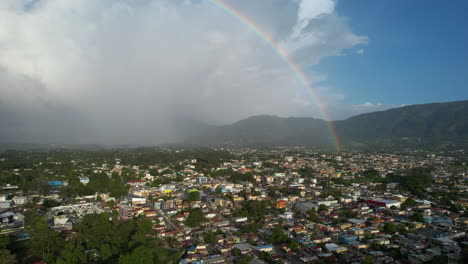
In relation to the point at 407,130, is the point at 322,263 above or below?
below

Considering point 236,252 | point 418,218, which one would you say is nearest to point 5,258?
point 236,252

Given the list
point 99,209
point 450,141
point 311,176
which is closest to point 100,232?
point 99,209

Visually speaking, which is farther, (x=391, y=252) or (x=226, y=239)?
(x=226, y=239)

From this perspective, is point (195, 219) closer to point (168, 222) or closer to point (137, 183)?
point (168, 222)

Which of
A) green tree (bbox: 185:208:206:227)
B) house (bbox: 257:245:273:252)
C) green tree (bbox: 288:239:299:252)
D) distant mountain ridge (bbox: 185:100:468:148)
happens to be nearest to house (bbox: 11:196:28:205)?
green tree (bbox: 185:208:206:227)

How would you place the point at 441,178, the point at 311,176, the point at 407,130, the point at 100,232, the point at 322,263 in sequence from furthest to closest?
the point at 407,130, the point at 311,176, the point at 441,178, the point at 100,232, the point at 322,263

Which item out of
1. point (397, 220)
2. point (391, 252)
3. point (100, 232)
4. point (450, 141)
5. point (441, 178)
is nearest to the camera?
point (391, 252)

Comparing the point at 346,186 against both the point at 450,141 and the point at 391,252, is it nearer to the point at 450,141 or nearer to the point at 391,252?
the point at 391,252

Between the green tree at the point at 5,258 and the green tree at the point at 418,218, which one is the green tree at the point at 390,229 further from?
the green tree at the point at 5,258
